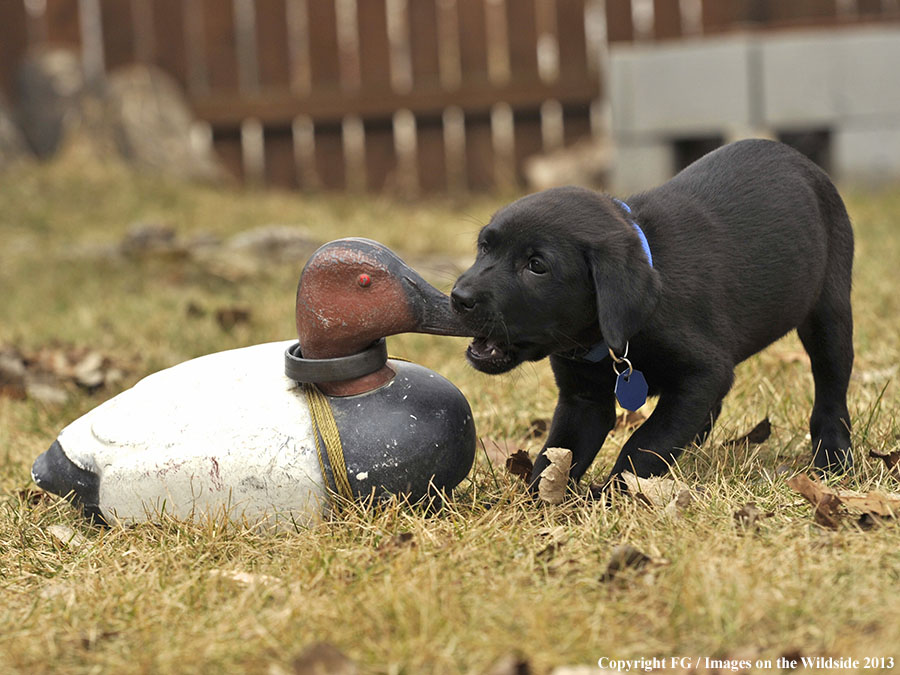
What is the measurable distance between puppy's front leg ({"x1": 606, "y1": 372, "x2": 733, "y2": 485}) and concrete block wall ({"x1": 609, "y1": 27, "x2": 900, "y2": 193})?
5.56 m

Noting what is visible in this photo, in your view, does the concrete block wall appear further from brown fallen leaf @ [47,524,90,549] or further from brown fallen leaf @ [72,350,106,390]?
brown fallen leaf @ [47,524,90,549]

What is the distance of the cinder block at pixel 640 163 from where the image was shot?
8383 millimetres

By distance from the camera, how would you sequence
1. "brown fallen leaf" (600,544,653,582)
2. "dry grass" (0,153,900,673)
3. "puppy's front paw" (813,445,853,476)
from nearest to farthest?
"dry grass" (0,153,900,673), "brown fallen leaf" (600,544,653,582), "puppy's front paw" (813,445,853,476)

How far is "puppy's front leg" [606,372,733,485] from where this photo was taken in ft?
8.81

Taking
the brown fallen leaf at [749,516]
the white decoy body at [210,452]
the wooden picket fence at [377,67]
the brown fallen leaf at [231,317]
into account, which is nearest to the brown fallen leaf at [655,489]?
the brown fallen leaf at [749,516]

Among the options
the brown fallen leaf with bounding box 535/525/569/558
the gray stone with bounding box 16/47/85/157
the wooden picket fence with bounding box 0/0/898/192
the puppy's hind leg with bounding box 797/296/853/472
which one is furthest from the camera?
the wooden picket fence with bounding box 0/0/898/192

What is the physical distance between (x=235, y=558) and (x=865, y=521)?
4.61ft

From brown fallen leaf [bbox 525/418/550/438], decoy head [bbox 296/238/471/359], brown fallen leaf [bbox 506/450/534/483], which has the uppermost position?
decoy head [bbox 296/238/471/359]

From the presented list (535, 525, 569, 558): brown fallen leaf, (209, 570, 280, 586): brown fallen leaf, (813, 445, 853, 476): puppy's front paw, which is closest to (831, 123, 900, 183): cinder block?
(813, 445, 853, 476): puppy's front paw

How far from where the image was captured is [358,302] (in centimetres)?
269

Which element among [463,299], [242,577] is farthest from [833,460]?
[242,577]

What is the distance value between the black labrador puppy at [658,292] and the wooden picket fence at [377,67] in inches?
248

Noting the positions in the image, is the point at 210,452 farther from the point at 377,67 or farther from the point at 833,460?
the point at 377,67

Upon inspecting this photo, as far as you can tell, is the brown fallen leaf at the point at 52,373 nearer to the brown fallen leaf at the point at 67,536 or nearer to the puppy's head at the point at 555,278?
the brown fallen leaf at the point at 67,536
